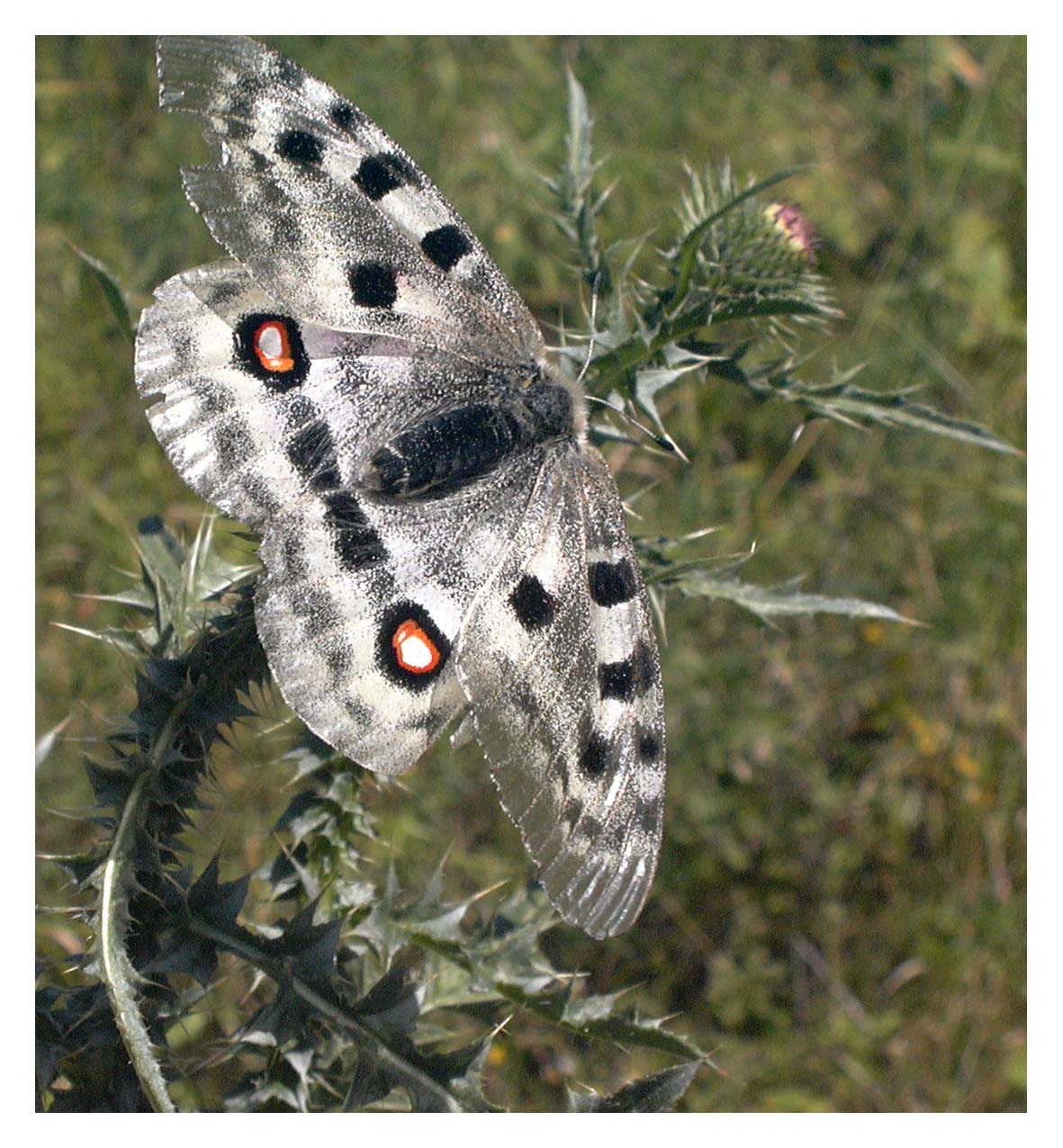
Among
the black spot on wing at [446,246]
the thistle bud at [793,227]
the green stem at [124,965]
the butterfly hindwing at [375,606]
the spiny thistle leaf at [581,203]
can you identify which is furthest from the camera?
the thistle bud at [793,227]

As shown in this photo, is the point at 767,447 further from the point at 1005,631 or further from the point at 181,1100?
the point at 181,1100

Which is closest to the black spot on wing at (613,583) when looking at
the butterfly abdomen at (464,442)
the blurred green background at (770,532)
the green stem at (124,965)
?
the butterfly abdomen at (464,442)

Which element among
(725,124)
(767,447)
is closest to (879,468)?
(767,447)

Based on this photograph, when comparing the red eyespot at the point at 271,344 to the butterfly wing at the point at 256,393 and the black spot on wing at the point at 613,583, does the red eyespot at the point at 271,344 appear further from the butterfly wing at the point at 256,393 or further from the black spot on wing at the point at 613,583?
the black spot on wing at the point at 613,583

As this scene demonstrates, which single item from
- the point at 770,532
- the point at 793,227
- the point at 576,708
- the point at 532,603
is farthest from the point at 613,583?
the point at 770,532

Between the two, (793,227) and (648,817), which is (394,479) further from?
(793,227)

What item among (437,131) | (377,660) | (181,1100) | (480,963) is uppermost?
(437,131)

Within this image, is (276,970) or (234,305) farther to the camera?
(234,305)
